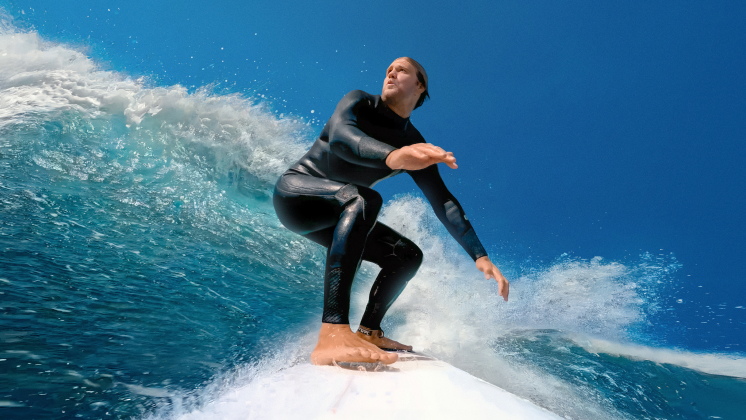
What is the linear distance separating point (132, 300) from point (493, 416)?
236 cm

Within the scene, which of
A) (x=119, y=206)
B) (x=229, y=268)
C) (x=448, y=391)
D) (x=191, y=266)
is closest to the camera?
(x=448, y=391)

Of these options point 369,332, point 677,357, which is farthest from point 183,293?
point 677,357

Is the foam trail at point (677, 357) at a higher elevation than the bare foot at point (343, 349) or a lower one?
higher

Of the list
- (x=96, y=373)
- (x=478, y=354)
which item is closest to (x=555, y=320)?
(x=478, y=354)

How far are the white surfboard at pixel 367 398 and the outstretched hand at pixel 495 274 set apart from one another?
57cm

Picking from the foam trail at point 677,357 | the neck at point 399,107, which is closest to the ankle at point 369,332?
the neck at point 399,107

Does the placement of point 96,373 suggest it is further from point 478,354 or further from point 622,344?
point 622,344

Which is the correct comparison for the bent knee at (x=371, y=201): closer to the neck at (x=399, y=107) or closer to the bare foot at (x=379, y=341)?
the neck at (x=399, y=107)

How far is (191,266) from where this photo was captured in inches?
166

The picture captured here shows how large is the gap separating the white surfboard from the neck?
1.32 meters

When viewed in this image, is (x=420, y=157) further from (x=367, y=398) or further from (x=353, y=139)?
(x=367, y=398)

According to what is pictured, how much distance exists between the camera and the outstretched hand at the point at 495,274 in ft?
6.82

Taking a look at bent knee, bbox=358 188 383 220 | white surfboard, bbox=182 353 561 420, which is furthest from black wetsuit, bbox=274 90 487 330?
white surfboard, bbox=182 353 561 420

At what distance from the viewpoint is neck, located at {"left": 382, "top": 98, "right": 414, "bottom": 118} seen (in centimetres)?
225
